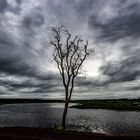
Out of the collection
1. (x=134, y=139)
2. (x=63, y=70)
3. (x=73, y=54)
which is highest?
(x=73, y=54)

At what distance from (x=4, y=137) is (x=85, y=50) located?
18943 millimetres

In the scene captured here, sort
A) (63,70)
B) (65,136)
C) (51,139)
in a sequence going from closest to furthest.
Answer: (51,139), (65,136), (63,70)

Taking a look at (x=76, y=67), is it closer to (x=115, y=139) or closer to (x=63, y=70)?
(x=63, y=70)

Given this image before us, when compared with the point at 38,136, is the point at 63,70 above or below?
above

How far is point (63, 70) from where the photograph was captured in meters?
37.1

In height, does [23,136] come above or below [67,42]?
below

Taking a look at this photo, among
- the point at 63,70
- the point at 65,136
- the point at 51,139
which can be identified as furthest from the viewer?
the point at 63,70

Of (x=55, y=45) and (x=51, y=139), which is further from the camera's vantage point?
(x=55, y=45)

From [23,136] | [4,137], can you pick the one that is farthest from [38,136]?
[4,137]

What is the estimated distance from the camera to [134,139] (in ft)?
82.9

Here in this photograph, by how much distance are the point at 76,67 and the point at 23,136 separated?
49.8ft

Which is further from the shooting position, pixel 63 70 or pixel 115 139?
pixel 63 70

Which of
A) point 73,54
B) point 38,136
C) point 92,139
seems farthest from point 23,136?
point 73,54

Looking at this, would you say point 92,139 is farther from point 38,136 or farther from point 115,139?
point 38,136
